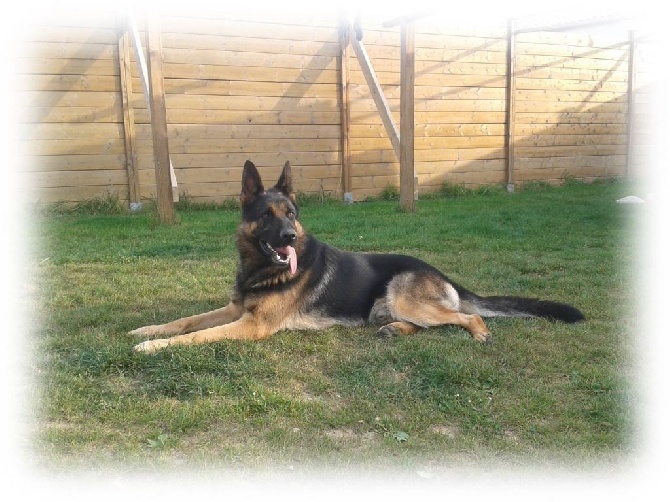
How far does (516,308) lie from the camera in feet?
15.6

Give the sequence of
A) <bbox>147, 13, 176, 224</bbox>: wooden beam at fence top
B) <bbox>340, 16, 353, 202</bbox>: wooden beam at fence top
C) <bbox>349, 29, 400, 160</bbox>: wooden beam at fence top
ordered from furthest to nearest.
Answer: <bbox>340, 16, 353, 202</bbox>: wooden beam at fence top
<bbox>349, 29, 400, 160</bbox>: wooden beam at fence top
<bbox>147, 13, 176, 224</bbox>: wooden beam at fence top

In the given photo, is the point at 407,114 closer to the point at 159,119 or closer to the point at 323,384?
the point at 159,119

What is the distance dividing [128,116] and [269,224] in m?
6.85

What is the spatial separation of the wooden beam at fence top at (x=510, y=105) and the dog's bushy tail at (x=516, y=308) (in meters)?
9.77

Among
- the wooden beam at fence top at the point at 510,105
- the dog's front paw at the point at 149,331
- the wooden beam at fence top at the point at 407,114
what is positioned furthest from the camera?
the wooden beam at fence top at the point at 510,105

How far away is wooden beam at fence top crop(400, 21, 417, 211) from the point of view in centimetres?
1014

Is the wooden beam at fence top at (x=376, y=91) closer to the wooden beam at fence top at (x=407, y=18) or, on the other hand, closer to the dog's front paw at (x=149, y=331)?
the wooden beam at fence top at (x=407, y=18)

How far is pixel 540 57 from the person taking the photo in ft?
46.6

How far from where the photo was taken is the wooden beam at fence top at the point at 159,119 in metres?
8.48

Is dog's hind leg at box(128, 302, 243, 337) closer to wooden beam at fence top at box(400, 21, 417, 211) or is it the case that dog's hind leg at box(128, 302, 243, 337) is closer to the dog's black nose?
the dog's black nose

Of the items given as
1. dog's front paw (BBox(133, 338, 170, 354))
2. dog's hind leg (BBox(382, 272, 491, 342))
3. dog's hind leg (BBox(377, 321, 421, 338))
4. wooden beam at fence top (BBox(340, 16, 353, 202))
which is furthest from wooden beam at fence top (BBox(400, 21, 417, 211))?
dog's front paw (BBox(133, 338, 170, 354))

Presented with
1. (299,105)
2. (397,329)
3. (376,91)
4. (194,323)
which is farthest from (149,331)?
(299,105)

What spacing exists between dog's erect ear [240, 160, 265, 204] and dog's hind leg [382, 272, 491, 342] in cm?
128

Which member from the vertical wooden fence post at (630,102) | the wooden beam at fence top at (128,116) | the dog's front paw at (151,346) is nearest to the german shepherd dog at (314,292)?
the dog's front paw at (151,346)
